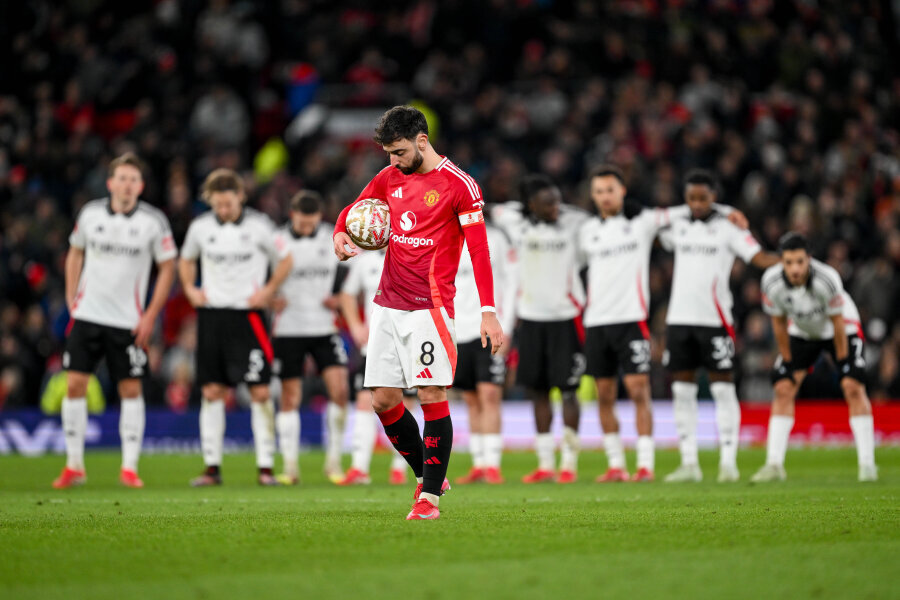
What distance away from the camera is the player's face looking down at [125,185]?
1149 centimetres

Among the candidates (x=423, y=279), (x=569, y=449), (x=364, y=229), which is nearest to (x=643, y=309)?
(x=569, y=449)

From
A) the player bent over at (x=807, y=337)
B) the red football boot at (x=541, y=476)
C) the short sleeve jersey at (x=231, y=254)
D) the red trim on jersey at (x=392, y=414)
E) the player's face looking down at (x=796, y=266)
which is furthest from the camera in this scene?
the red football boot at (x=541, y=476)

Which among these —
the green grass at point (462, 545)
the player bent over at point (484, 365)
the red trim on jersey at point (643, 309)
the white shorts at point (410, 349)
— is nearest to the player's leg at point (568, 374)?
the player bent over at point (484, 365)

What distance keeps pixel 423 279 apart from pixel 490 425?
16.0ft

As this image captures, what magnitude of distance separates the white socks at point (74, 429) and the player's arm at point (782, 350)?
6.56 m

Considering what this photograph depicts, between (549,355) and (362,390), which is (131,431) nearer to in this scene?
(362,390)

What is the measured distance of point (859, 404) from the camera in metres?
11.4

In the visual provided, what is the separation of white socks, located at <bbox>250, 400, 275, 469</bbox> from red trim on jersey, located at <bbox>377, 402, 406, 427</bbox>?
14.2ft

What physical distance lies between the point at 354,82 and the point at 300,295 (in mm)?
13653

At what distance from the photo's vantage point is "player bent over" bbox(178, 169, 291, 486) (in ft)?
38.8

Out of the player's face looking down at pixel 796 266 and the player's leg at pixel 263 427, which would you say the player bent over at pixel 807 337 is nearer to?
the player's face looking down at pixel 796 266

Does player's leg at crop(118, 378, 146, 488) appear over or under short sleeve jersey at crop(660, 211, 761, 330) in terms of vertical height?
under

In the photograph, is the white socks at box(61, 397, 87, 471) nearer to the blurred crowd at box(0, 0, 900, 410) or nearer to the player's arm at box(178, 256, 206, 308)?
the player's arm at box(178, 256, 206, 308)

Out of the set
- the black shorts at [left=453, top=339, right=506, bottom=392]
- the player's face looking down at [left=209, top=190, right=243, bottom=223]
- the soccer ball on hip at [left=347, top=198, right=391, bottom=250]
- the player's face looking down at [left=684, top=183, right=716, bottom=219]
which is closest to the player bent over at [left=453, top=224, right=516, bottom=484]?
the black shorts at [left=453, top=339, right=506, bottom=392]
